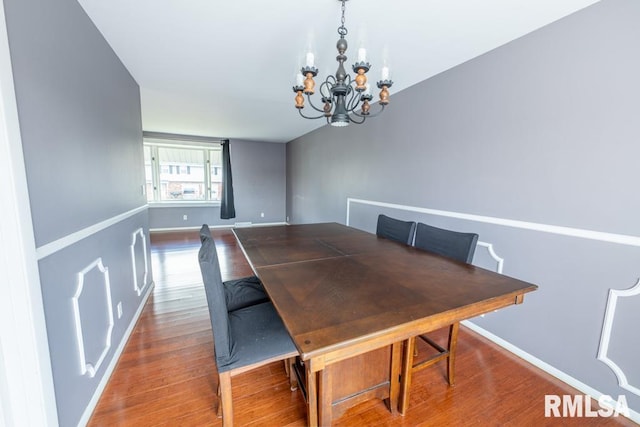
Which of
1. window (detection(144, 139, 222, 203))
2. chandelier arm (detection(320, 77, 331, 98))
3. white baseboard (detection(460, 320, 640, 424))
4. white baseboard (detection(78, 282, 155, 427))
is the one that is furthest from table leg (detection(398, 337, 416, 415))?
window (detection(144, 139, 222, 203))

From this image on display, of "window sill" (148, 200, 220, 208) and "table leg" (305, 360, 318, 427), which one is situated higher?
"window sill" (148, 200, 220, 208)

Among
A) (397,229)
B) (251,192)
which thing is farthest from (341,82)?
(251,192)

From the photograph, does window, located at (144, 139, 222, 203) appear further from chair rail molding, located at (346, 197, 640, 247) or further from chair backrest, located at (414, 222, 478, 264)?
chair backrest, located at (414, 222, 478, 264)

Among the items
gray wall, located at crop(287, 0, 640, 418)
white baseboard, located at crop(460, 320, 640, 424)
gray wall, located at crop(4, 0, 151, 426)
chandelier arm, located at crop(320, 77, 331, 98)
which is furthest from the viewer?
chandelier arm, located at crop(320, 77, 331, 98)

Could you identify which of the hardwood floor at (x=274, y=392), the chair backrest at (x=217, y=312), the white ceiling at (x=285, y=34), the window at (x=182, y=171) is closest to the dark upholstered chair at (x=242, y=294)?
the chair backrest at (x=217, y=312)

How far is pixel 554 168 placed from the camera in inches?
60.8

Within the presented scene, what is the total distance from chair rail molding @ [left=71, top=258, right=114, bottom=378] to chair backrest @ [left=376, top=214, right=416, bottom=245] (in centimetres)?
196

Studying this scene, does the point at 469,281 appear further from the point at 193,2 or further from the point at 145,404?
the point at 193,2

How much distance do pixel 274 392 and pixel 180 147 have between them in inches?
233

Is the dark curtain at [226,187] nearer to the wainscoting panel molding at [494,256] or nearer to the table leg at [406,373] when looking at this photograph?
the wainscoting panel molding at [494,256]

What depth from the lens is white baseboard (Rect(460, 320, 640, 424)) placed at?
1392 mm

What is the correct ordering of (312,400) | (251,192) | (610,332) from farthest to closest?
(251,192) < (610,332) < (312,400)

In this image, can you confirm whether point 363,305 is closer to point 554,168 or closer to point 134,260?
point 554,168

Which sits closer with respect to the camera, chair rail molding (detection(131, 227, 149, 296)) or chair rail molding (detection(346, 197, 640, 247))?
chair rail molding (detection(346, 197, 640, 247))
